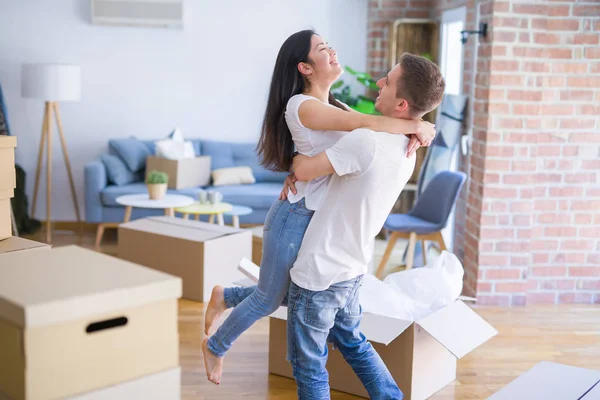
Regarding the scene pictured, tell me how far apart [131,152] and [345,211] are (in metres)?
4.48

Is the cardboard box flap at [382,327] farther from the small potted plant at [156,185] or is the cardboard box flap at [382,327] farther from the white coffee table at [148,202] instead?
the small potted plant at [156,185]

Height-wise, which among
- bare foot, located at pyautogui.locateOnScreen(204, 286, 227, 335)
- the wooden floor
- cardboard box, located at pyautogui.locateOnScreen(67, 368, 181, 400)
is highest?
cardboard box, located at pyautogui.locateOnScreen(67, 368, 181, 400)

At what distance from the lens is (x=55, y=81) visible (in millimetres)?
6215

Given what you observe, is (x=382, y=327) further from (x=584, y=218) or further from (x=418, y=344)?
(x=584, y=218)

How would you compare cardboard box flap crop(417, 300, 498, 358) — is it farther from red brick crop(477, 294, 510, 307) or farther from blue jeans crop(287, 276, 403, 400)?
red brick crop(477, 294, 510, 307)

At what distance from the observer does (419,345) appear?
314 cm

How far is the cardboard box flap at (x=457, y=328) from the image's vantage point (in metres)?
2.99

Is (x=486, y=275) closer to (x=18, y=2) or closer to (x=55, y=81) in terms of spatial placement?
(x=55, y=81)

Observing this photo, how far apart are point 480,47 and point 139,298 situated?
149 inches

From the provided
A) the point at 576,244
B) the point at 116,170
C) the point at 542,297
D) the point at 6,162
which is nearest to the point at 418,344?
the point at 6,162

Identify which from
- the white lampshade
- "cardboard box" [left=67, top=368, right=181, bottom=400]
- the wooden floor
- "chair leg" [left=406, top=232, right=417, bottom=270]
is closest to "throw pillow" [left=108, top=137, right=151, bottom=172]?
the white lampshade

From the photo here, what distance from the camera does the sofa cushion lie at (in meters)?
6.95

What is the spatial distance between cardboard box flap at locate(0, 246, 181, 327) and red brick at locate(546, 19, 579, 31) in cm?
369

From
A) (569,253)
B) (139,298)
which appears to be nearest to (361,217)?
(139,298)
